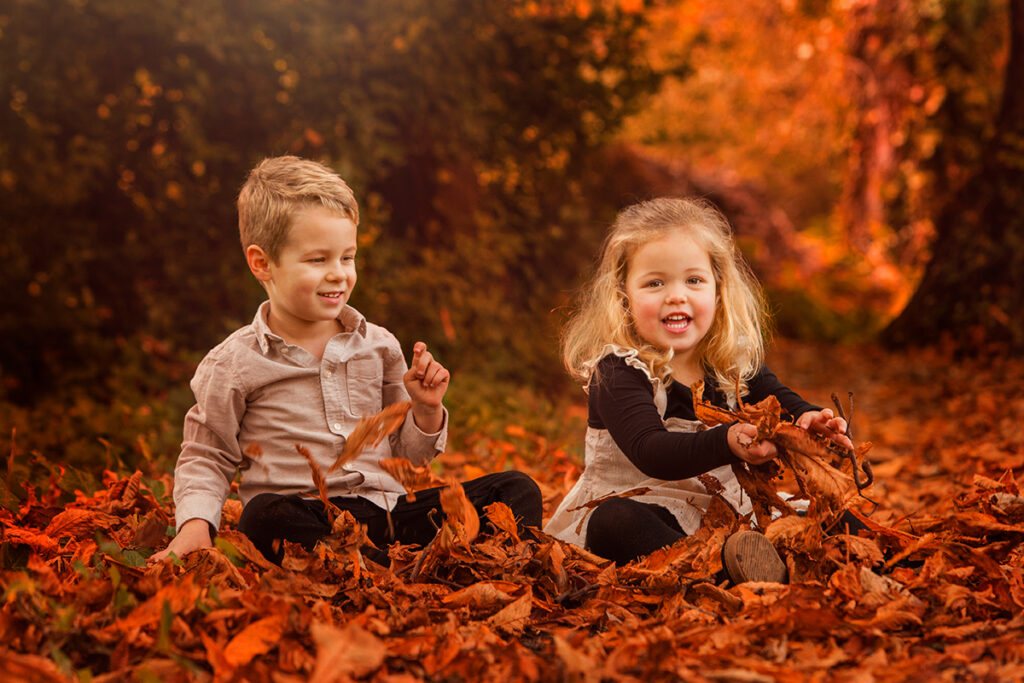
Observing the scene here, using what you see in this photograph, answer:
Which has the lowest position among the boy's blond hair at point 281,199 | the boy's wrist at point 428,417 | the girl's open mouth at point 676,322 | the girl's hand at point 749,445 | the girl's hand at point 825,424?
the boy's wrist at point 428,417

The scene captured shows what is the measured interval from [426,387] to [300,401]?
1.19 feet

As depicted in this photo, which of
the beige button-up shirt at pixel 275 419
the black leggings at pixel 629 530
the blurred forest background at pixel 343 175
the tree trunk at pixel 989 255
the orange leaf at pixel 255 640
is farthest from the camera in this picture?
the tree trunk at pixel 989 255

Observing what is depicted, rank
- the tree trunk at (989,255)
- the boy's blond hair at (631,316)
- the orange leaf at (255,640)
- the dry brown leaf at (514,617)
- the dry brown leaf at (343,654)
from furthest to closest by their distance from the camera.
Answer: the tree trunk at (989,255) < the boy's blond hair at (631,316) < the dry brown leaf at (514,617) < the orange leaf at (255,640) < the dry brown leaf at (343,654)

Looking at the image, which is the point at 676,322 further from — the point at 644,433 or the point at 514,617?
the point at 514,617

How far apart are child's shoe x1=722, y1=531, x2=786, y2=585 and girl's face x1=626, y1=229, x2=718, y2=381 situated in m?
0.75

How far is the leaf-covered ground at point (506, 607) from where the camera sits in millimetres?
1776

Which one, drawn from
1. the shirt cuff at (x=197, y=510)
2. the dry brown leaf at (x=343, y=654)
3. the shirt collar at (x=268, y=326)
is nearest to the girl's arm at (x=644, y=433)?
the shirt collar at (x=268, y=326)

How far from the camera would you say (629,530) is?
98.2 inches

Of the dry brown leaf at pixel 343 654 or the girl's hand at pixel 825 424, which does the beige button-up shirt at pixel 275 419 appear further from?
the girl's hand at pixel 825 424

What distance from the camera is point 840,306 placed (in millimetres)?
12000

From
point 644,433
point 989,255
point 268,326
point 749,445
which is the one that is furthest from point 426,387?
point 989,255

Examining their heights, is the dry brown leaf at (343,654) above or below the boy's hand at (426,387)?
below

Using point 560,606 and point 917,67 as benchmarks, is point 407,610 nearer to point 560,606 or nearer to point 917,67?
point 560,606

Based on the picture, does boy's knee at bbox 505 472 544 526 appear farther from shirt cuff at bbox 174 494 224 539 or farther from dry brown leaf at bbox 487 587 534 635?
shirt cuff at bbox 174 494 224 539
